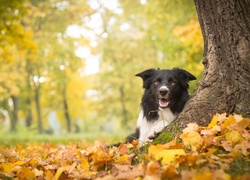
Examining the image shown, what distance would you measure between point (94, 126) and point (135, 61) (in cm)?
3354

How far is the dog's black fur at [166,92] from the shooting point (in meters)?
5.06

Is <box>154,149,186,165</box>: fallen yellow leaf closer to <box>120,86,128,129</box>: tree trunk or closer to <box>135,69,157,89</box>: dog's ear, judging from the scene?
<box>135,69,157,89</box>: dog's ear

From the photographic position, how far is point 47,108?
1387 inches

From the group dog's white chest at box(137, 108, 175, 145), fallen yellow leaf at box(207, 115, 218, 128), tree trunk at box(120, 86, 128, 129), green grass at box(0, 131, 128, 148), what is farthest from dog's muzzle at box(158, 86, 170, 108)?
tree trunk at box(120, 86, 128, 129)

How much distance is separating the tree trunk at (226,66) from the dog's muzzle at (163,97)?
110 centimetres

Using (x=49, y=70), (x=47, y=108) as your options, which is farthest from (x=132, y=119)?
(x=47, y=108)

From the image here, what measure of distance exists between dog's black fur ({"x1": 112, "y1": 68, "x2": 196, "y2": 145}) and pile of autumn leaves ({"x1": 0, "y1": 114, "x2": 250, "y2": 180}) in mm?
1541

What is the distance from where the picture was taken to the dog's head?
502 centimetres

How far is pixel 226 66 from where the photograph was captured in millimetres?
3750

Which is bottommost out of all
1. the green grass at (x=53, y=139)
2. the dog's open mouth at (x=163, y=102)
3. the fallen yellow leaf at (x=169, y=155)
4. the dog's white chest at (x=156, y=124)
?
the green grass at (x=53, y=139)

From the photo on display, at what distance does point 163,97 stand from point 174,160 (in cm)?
240

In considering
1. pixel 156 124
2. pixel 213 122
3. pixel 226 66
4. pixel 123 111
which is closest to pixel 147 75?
pixel 156 124

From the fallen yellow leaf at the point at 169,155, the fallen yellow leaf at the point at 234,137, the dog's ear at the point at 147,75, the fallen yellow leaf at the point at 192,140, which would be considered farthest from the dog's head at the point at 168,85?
the fallen yellow leaf at the point at 169,155

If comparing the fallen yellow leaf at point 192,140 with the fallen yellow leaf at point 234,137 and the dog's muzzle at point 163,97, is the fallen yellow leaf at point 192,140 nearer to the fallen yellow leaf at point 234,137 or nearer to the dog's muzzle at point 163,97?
the fallen yellow leaf at point 234,137
